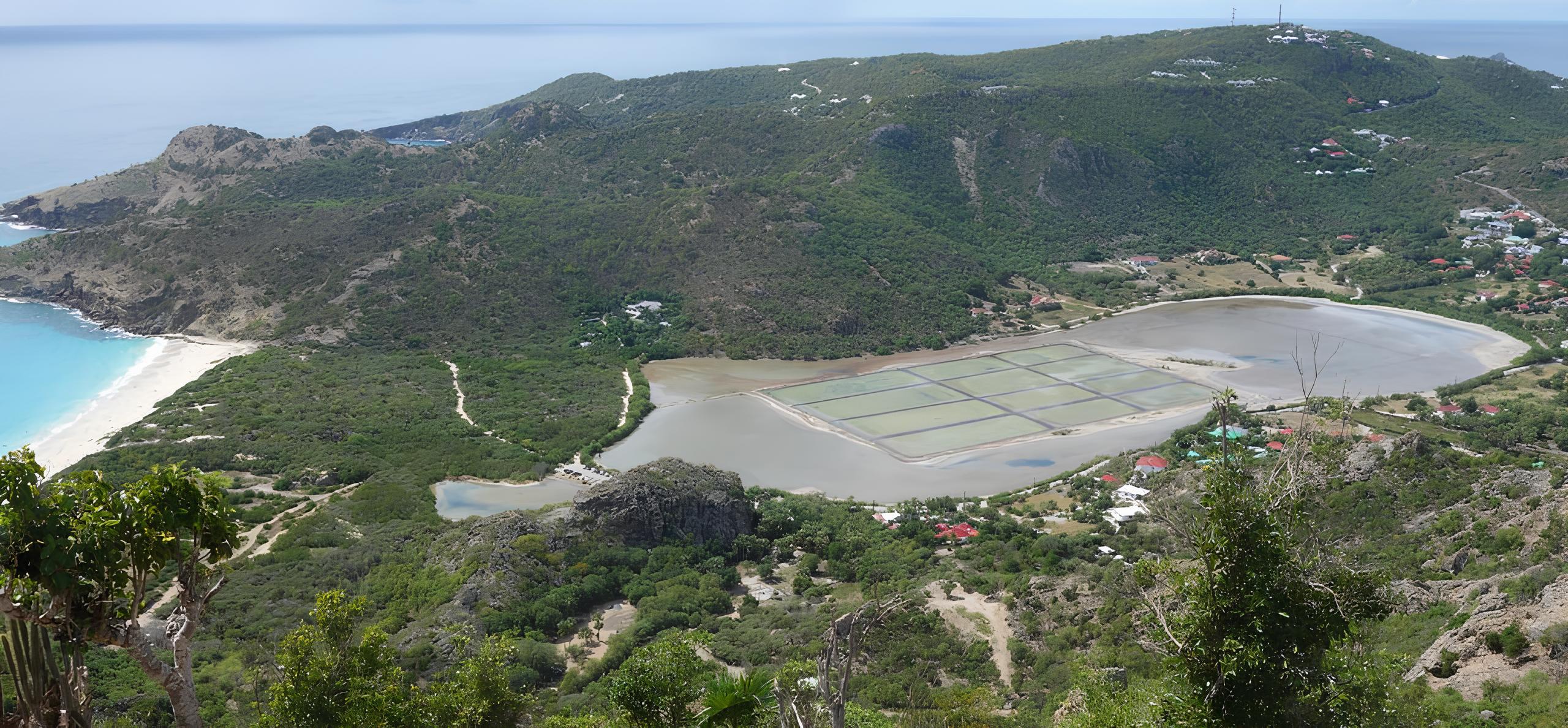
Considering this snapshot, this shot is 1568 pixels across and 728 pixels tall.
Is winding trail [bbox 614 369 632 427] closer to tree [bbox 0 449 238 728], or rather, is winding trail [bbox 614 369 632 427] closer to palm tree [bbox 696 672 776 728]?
palm tree [bbox 696 672 776 728]

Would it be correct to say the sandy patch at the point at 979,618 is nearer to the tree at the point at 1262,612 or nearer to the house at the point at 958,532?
the house at the point at 958,532

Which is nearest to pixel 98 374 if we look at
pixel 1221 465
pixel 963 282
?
pixel 963 282

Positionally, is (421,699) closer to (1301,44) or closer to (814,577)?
(814,577)

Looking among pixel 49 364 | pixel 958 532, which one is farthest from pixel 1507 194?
pixel 49 364

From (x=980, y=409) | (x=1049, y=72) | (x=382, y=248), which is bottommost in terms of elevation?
(x=980, y=409)

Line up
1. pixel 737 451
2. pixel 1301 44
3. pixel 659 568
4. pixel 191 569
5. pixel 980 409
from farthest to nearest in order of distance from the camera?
pixel 1301 44 < pixel 980 409 < pixel 737 451 < pixel 659 568 < pixel 191 569

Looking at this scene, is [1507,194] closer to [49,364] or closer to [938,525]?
[938,525]

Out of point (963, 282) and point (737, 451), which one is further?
point (963, 282)
